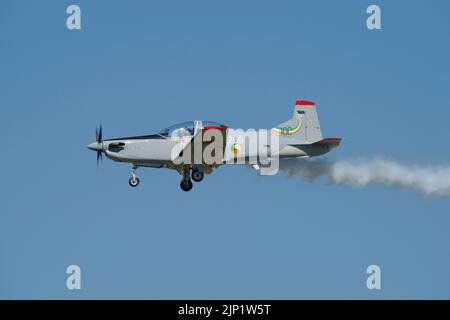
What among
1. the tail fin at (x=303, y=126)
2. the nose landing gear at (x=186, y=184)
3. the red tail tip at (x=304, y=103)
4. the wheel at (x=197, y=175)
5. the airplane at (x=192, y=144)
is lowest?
the nose landing gear at (x=186, y=184)

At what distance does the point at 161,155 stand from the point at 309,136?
5447mm

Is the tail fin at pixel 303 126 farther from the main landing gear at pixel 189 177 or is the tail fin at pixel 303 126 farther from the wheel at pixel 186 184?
the wheel at pixel 186 184

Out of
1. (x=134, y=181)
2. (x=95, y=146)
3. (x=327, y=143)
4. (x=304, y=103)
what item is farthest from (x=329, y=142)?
(x=95, y=146)

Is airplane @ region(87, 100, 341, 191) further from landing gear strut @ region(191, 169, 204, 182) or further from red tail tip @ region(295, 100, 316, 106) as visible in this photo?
red tail tip @ region(295, 100, 316, 106)

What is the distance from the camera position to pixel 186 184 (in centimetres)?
3850

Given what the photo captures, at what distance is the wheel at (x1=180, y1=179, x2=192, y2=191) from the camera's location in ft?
126

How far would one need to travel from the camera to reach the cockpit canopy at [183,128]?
1479 inches

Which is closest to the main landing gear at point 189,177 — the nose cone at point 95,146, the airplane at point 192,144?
the airplane at point 192,144

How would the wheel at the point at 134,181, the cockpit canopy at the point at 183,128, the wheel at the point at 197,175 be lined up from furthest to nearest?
the wheel at the point at 197,175 → the wheel at the point at 134,181 → the cockpit canopy at the point at 183,128
